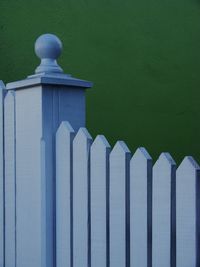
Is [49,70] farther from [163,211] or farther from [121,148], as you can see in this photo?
[163,211]

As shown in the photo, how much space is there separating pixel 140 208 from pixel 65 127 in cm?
53

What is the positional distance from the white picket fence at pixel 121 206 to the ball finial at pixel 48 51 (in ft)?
0.99

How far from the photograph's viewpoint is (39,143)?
2.16 m

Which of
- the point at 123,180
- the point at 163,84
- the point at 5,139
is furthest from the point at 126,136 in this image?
the point at 123,180

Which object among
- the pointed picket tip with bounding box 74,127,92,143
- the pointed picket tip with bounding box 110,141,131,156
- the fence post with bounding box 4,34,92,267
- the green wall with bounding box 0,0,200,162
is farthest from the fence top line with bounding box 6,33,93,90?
the green wall with bounding box 0,0,200,162

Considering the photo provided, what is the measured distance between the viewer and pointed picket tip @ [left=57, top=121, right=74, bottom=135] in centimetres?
212

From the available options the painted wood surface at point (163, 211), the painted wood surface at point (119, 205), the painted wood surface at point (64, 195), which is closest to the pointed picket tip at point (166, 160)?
the painted wood surface at point (163, 211)

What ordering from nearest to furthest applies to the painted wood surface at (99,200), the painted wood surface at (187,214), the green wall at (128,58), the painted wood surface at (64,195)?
the painted wood surface at (187,214) < the painted wood surface at (99,200) < the painted wood surface at (64,195) < the green wall at (128,58)

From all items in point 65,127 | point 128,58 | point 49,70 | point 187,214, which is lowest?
point 187,214

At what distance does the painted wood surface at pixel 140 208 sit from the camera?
5.95ft

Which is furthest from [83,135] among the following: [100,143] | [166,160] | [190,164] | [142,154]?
[190,164]

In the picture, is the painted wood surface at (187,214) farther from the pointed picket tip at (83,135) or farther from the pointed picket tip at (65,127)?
the pointed picket tip at (65,127)

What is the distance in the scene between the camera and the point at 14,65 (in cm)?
352

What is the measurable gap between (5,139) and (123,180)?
780 millimetres
